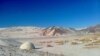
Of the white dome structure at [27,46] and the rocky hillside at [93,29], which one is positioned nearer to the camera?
the rocky hillside at [93,29]

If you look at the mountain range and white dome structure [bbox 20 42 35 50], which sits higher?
the mountain range

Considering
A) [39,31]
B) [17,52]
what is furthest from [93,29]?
[17,52]

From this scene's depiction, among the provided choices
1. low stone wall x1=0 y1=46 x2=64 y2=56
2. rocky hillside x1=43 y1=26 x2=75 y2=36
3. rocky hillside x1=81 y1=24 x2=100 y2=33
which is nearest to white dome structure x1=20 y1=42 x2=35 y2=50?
low stone wall x1=0 y1=46 x2=64 y2=56

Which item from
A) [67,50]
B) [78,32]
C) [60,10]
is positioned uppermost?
Answer: [60,10]

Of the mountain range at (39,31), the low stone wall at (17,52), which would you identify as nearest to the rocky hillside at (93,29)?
the mountain range at (39,31)

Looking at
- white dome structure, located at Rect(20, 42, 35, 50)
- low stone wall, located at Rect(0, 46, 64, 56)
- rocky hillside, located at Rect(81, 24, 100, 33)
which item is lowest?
low stone wall, located at Rect(0, 46, 64, 56)

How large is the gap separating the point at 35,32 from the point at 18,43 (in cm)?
36

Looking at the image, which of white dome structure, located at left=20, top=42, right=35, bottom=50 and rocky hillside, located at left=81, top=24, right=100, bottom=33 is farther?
white dome structure, located at left=20, top=42, right=35, bottom=50

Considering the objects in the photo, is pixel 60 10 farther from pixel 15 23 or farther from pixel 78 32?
pixel 15 23

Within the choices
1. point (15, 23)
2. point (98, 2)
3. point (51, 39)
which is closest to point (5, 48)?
point (15, 23)

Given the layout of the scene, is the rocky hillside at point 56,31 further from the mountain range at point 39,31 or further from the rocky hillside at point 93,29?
the rocky hillside at point 93,29

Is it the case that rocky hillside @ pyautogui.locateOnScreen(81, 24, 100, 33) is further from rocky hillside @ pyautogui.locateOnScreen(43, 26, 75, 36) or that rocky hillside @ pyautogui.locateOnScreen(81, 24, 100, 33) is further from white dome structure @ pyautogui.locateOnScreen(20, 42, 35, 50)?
white dome structure @ pyautogui.locateOnScreen(20, 42, 35, 50)

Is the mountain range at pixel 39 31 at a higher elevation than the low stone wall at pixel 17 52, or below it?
higher

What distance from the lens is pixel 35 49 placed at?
4.52m
